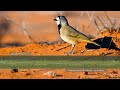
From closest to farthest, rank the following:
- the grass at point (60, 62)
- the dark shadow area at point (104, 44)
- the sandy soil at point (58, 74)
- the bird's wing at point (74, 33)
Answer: the sandy soil at point (58, 74) < the grass at point (60, 62) < the bird's wing at point (74, 33) < the dark shadow area at point (104, 44)

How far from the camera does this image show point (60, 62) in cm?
856

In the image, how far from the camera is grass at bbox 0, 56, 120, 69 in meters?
8.54

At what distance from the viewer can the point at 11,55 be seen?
8.80 m

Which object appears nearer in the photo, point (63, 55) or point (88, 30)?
point (63, 55)

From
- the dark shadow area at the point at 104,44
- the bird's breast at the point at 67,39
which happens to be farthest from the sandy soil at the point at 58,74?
the dark shadow area at the point at 104,44

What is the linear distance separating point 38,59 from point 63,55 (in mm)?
386

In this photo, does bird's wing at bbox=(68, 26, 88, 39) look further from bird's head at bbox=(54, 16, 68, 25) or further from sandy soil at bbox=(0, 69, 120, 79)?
sandy soil at bbox=(0, 69, 120, 79)

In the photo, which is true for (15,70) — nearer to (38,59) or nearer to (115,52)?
(38,59)

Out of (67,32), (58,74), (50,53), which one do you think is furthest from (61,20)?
(58,74)

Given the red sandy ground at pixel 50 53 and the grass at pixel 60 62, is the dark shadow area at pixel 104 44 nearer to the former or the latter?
the red sandy ground at pixel 50 53

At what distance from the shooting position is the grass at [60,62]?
28.0 feet

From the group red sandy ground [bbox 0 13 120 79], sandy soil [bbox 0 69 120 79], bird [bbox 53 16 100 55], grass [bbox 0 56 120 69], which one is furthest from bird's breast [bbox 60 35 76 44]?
sandy soil [bbox 0 69 120 79]

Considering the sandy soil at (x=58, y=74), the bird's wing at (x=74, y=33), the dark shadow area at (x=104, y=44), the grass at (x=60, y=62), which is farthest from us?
the dark shadow area at (x=104, y=44)

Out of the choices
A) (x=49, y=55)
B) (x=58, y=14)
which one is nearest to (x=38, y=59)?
(x=49, y=55)
